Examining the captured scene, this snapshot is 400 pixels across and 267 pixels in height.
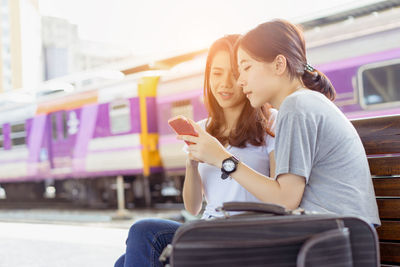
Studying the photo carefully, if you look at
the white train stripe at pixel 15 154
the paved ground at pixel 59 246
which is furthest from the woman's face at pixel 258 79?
the white train stripe at pixel 15 154

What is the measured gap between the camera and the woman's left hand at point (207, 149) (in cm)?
172

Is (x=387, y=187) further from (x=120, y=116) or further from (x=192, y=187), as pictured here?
(x=120, y=116)

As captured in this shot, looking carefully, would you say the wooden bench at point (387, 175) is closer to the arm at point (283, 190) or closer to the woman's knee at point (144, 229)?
the arm at point (283, 190)

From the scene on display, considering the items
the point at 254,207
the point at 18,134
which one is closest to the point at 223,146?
the point at 254,207

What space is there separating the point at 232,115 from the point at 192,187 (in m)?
0.38

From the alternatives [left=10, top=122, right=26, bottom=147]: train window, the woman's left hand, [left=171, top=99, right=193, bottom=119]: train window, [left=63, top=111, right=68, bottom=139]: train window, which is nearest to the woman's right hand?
the woman's left hand

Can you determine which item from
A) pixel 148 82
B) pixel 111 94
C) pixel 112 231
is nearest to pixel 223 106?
pixel 112 231

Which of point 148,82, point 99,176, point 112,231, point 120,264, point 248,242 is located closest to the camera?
point 248,242

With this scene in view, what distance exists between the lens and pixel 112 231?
620 cm

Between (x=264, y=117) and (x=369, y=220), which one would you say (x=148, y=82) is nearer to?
(x=264, y=117)

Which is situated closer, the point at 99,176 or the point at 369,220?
the point at 369,220

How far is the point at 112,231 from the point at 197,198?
13.7 feet

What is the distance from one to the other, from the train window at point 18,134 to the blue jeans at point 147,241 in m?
Result: 12.2

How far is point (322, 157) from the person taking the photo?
1557 millimetres
